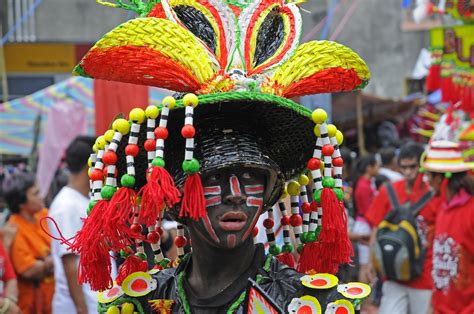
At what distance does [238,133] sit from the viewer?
10.4ft

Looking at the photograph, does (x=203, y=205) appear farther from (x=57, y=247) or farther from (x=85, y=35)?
(x=85, y=35)

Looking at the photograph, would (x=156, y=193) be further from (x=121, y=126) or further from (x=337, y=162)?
(x=337, y=162)

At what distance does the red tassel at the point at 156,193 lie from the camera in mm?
2873

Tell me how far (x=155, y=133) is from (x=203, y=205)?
0.87 ft

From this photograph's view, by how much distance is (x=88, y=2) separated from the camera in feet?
66.9

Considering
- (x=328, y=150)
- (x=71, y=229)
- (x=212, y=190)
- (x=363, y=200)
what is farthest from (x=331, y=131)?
(x=363, y=200)

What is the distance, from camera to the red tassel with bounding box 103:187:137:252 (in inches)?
117

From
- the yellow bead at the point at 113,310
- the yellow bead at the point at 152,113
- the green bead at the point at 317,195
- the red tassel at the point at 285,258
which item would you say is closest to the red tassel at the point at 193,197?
the yellow bead at the point at 152,113

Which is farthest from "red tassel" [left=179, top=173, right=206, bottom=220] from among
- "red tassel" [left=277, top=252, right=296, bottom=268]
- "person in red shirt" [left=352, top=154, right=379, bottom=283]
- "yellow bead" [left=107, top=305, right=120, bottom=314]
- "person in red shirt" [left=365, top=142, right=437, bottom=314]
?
"person in red shirt" [left=352, top=154, right=379, bottom=283]

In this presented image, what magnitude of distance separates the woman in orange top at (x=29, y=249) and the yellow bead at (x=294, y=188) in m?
3.61

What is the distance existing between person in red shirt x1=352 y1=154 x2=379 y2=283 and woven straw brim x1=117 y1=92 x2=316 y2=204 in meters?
5.82

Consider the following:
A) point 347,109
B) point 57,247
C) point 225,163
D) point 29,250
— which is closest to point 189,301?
point 225,163

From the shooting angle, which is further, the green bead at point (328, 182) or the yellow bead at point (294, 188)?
the yellow bead at point (294, 188)

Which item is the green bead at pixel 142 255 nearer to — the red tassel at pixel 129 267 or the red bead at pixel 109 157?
the red tassel at pixel 129 267
